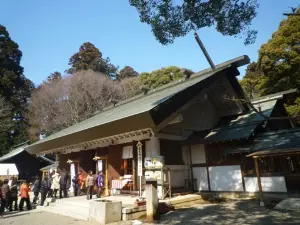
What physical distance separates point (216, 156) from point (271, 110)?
393 cm

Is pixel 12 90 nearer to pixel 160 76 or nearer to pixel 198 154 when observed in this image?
pixel 160 76

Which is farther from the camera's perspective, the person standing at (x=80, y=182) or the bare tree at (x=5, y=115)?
the bare tree at (x=5, y=115)

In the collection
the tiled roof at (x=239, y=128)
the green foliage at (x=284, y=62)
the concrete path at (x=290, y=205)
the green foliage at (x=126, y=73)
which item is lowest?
the concrete path at (x=290, y=205)

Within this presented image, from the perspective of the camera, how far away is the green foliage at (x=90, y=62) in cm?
3984

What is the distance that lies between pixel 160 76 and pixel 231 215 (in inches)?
1063

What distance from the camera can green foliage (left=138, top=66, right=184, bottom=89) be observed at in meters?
32.7

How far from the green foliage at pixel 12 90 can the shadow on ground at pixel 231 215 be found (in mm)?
30390

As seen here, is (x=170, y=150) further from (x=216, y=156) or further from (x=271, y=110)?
(x=271, y=110)

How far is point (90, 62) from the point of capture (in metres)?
40.6

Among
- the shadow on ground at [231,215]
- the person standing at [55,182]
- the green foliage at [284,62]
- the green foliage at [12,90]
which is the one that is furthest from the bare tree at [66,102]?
the shadow on ground at [231,215]

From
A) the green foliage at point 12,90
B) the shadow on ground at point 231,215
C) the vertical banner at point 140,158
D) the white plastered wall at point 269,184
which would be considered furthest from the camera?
the green foliage at point 12,90

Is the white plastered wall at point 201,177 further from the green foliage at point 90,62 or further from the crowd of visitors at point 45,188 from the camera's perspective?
the green foliage at point 90,62

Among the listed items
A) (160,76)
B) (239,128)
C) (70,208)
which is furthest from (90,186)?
(160,76)

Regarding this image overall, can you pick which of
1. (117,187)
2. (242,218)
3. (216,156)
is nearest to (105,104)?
(117,187)
